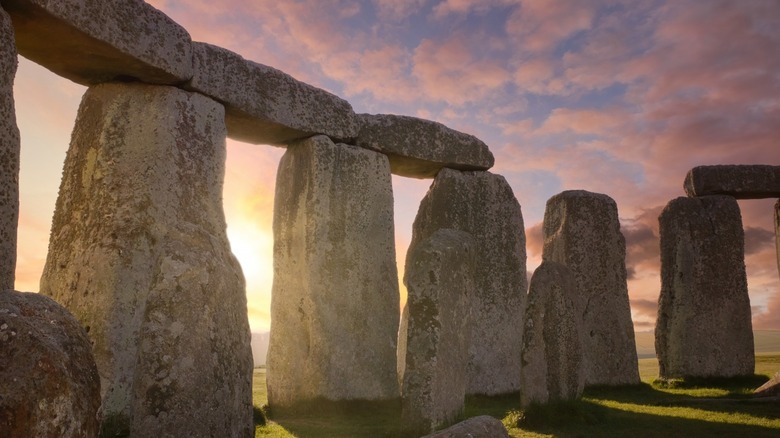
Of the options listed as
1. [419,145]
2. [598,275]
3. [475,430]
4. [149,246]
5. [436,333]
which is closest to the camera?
[475,430]

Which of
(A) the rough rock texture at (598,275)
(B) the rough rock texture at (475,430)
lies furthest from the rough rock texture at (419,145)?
(B) the rough rock texture at (475,430)

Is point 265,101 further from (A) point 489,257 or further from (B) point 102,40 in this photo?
(A) point 489,257

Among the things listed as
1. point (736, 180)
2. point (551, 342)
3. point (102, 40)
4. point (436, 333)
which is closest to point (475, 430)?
point (436, 333)

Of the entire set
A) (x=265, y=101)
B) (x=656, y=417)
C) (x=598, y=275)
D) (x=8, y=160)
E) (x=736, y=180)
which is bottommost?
(x=656, y=417)

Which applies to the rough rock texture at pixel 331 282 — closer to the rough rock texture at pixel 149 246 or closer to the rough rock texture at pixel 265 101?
the rough rock texture at pixel 265 101

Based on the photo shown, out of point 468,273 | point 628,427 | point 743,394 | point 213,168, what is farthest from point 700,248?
point 213,168

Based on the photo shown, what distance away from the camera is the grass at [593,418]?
27.9 feet

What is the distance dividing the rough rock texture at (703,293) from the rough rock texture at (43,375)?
42.4 ft

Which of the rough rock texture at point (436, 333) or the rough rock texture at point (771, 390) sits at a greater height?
the rough rock texture at point (436, 333)

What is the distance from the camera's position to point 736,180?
1502cm

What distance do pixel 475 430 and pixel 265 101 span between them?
646 cm

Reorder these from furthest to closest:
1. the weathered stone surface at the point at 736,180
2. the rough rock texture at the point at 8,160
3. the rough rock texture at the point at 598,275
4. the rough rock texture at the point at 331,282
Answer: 1. the weathered stone surface at the point at 736,180
2. the rough rock texture at the point at 598,275
3. the rough rock texture at the point at 331,282
4. the rough rock texture at the point at 8,160

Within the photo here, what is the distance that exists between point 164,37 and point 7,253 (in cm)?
359

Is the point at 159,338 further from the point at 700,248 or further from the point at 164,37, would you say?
the point at 700,248
